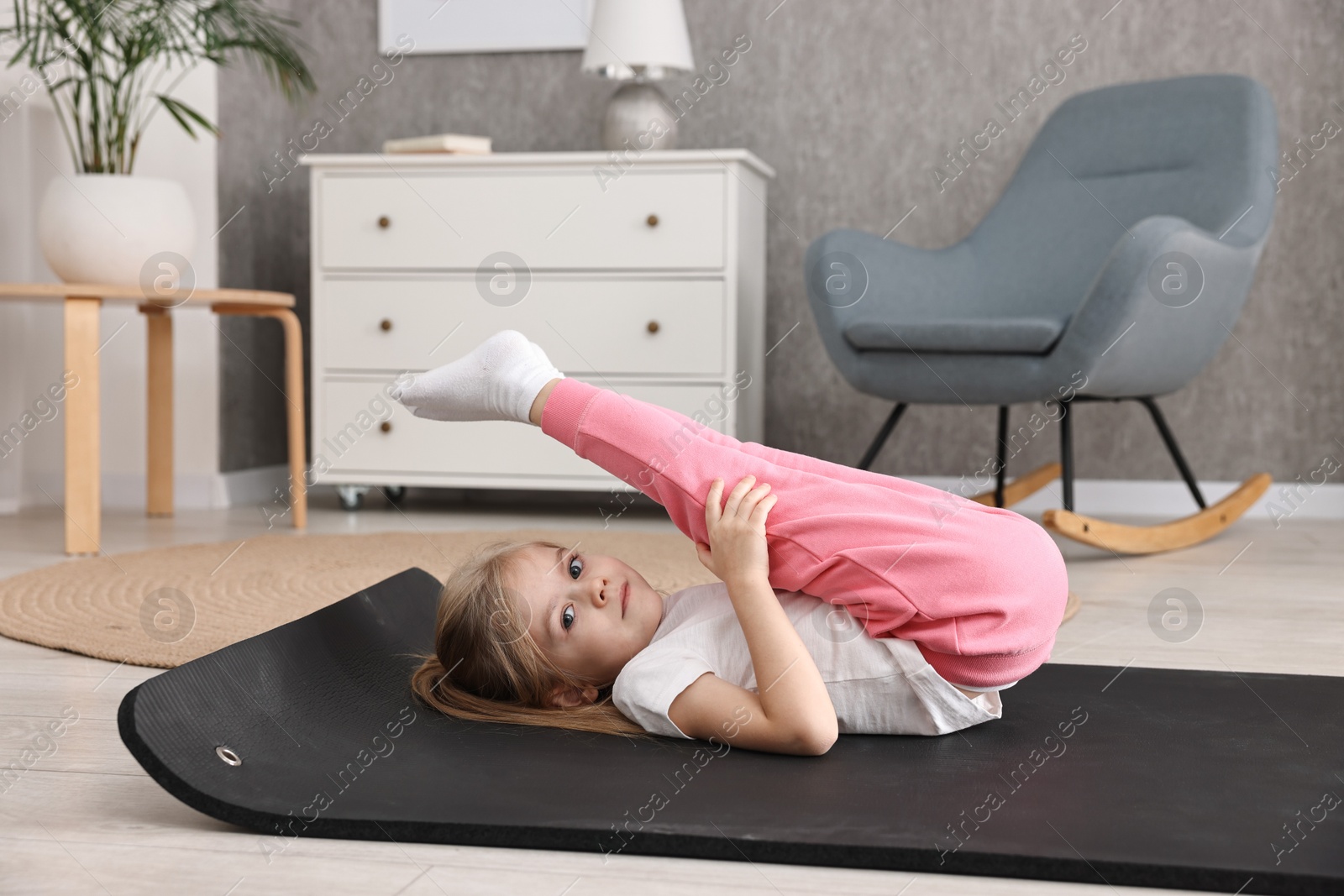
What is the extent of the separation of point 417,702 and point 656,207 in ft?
5.85

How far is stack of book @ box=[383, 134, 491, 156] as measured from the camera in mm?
2896

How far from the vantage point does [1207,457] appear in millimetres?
3086

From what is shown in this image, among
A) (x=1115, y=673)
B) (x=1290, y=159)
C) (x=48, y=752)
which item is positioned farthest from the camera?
(x=1290, y=159)

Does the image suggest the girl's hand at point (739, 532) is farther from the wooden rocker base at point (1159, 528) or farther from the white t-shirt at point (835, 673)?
the wooden rocker base at point (1159, 528)

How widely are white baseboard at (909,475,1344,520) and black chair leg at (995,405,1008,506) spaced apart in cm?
11

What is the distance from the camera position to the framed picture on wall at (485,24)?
3305mm

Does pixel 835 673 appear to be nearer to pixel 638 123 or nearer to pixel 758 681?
pixel 758 681

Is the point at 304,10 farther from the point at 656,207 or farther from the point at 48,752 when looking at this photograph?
the point at 48,752

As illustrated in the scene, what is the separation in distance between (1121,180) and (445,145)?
1.57 meters

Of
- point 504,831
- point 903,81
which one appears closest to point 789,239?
point 903,81

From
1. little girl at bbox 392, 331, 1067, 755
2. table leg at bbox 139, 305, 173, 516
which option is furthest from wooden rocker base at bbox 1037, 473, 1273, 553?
table leg at bbox 139, 305, 173, 516

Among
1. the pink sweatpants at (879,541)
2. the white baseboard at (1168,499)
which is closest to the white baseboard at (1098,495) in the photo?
the white baseboard at (1168,499)

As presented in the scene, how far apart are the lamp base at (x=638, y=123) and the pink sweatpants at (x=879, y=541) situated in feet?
5.84

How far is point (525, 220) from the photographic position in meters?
2.88
